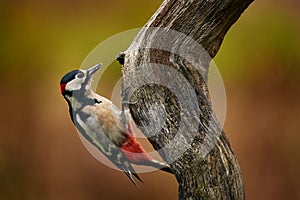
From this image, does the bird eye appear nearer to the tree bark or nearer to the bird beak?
the bird beak

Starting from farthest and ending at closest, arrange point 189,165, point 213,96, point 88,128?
point 213,96 → point 88,128 → point 189,165

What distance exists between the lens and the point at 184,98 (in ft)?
6.83

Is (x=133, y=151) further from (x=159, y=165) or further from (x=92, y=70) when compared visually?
(x=92, y=70)

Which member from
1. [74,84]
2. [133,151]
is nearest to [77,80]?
[74,84]

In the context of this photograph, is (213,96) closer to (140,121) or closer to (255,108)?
(140,121)

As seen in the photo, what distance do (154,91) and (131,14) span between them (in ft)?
7.30

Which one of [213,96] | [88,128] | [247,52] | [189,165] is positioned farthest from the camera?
[247,52]

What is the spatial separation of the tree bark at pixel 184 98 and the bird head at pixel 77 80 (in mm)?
122

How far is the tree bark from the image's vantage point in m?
2.07

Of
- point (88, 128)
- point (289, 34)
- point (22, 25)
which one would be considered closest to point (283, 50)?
point (289, 34)

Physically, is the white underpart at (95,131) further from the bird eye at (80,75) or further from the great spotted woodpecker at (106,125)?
the bird eye at (80,75)

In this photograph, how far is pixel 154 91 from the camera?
2086mm

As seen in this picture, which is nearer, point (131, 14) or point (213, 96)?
point (213, 96)

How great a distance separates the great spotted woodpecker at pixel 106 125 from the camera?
2.20m
